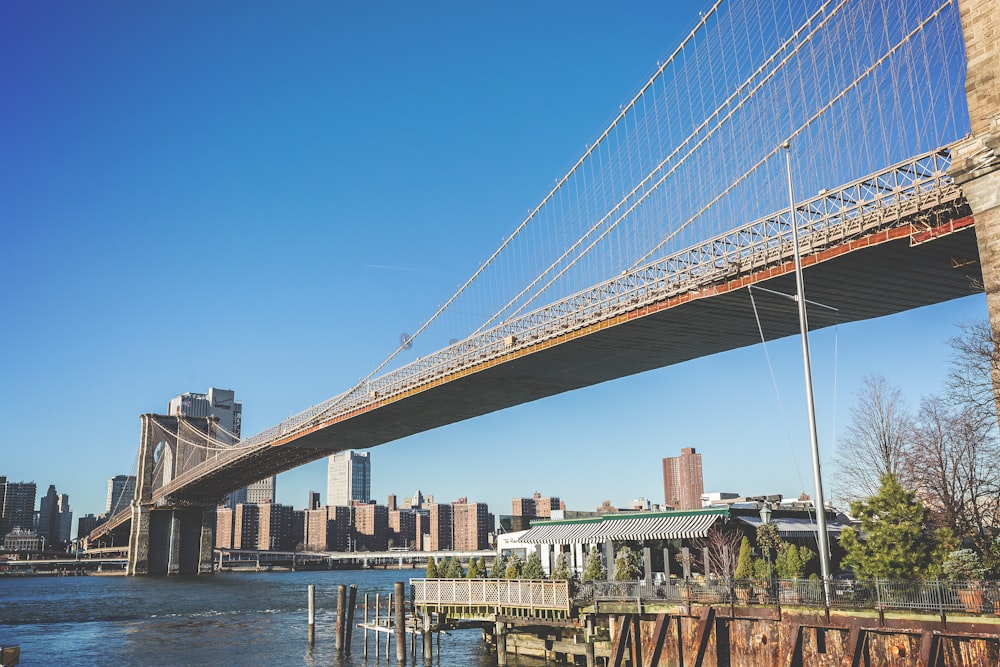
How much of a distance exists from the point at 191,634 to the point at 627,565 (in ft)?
83.1

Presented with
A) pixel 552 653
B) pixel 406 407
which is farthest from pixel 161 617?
pixel 552 653

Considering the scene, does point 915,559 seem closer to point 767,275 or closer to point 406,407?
point 767,275

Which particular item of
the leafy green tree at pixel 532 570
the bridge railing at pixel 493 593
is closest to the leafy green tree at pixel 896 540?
the bridge railing at pixel 493 593

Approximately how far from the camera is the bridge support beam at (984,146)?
1984 centimetres

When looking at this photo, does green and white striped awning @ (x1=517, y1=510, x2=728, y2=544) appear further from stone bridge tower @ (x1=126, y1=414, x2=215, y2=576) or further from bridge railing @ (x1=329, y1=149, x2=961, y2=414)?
stone bridge tower @ (x1=126, y1=414, x2=215, y2=576)

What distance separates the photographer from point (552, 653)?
30516 mm

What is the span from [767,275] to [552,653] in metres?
15.0

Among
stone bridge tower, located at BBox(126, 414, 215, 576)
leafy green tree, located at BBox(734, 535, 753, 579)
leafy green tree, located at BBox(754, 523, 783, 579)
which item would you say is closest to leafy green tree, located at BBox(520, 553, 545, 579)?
leafy green tree, located at BBox(754, 523, 783, 579)

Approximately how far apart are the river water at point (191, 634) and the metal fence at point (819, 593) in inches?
228

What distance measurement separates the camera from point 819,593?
21.2 meters

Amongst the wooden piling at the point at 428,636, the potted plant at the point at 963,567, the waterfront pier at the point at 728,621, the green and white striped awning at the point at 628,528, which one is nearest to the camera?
the waterfront pier at the point at 728,621

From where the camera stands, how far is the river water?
36.2 m

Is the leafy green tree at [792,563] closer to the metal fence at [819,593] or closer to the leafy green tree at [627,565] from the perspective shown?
the metal fence at [819,593]

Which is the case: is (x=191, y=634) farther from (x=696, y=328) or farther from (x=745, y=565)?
(x=745, y=565)
